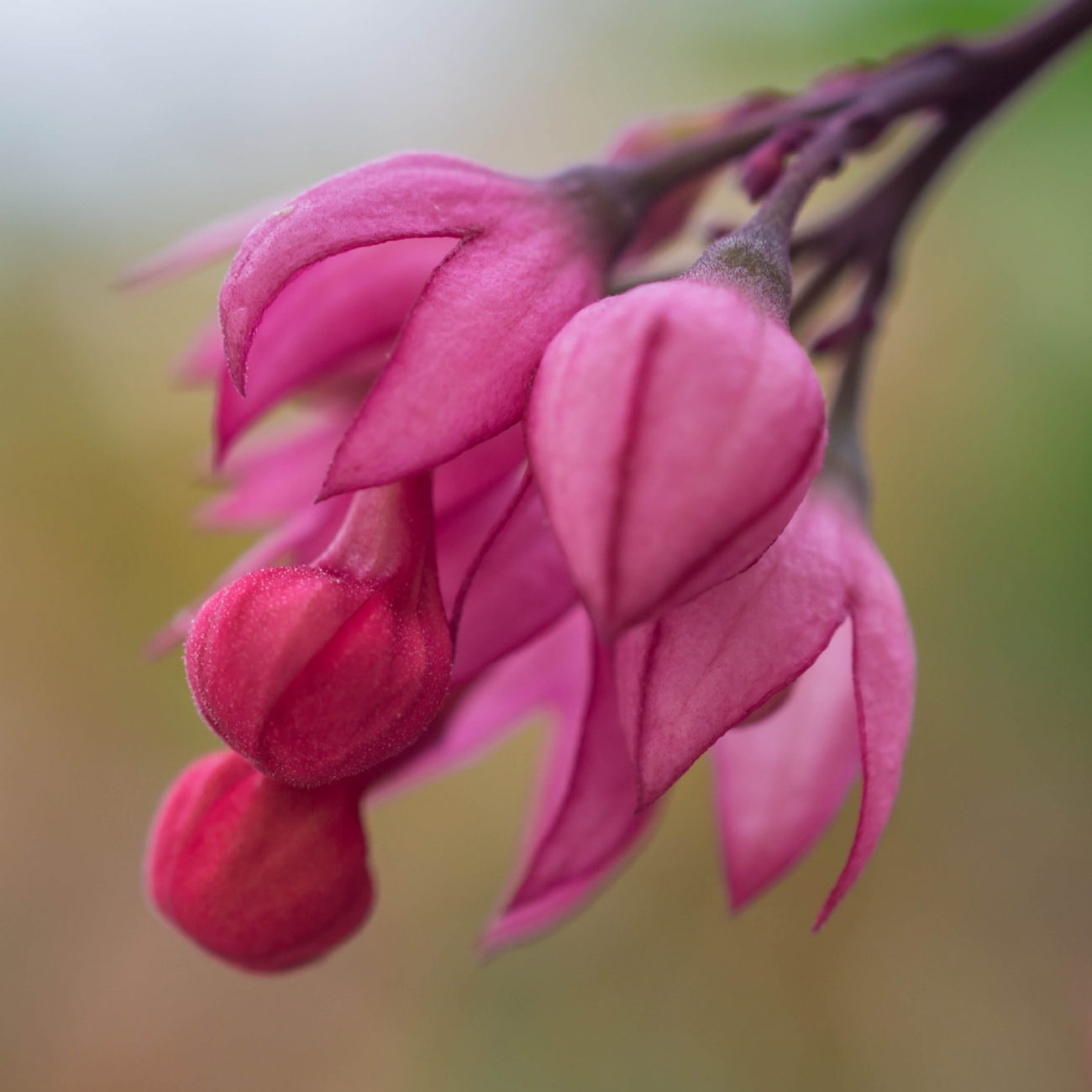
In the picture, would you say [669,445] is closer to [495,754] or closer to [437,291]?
[437,291]

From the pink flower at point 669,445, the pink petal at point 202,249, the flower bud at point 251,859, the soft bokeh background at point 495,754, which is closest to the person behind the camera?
the pink flower at point 669,445

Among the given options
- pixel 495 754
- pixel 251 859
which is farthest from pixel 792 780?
pixel 495 754

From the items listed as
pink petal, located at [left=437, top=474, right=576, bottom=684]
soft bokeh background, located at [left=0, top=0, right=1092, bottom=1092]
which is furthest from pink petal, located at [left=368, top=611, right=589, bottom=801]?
soft bokeh background, located at [left=0, top=0, right=1092, bottom=1092]

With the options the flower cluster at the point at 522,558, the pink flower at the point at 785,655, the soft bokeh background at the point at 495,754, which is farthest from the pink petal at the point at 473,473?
the soft bokeh background at the point at 495,754

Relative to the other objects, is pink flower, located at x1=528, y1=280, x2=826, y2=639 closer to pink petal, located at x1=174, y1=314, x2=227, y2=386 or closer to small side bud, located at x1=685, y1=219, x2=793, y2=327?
small side bud, located at x1=685, y1=219, x2=793, y2=327

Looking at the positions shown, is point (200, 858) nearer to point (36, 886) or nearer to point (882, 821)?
point (882, 821)

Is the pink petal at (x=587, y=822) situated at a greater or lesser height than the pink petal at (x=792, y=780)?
greater

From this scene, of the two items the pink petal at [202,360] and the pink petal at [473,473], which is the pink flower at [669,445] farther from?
the pink petal at [202,360]

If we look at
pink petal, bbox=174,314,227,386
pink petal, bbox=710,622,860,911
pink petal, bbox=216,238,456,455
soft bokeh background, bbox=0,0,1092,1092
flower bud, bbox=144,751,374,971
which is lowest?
soft bokeh background, bbox=0,0,1092,1092
